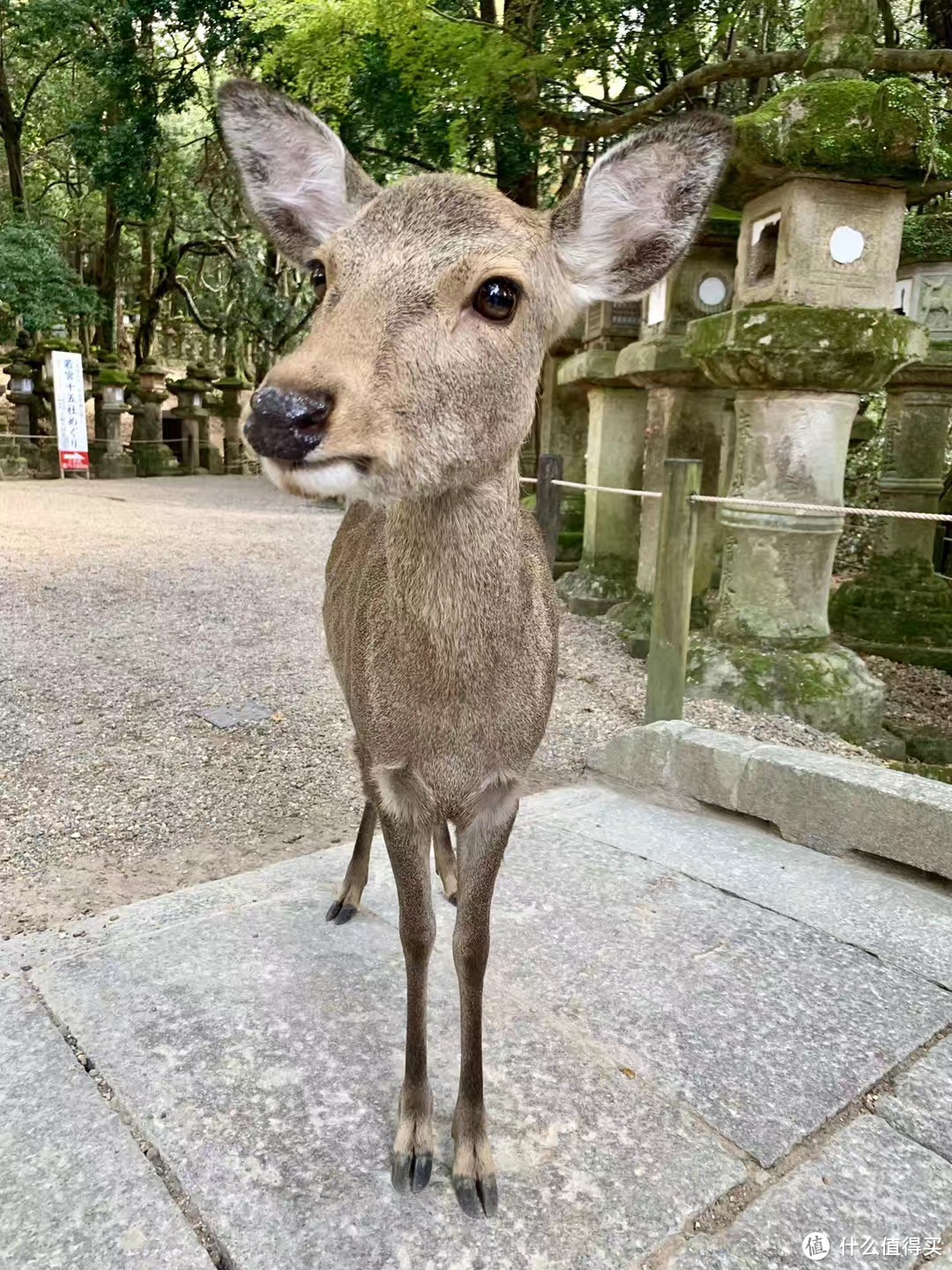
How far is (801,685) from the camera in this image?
175 inches

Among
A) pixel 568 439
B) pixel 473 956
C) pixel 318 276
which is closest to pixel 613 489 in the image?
pixel 318 276

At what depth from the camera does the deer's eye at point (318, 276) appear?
1629 mm

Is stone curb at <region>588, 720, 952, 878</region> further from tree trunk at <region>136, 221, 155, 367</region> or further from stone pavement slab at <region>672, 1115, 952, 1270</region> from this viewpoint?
tree trunk at <region>136, 221, 155, 367</region>

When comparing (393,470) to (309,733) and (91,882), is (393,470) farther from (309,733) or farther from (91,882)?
(309,733)

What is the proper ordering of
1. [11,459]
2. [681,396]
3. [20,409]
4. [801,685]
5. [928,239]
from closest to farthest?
[801,685], [681,396], [928,239], [11,459], [20,409]

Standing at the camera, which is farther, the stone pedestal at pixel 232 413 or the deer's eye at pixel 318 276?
the stone pedestal at pixel 232 413

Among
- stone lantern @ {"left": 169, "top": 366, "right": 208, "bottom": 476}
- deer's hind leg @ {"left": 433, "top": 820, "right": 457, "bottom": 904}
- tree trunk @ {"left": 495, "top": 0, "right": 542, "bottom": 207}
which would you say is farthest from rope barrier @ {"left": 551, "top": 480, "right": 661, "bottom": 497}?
stone lantern @ {"left": 169, "top": 366, "right": 208, "bottom": 476}

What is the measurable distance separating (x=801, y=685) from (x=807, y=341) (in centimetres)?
163

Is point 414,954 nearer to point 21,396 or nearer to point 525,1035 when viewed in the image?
point 525,1035

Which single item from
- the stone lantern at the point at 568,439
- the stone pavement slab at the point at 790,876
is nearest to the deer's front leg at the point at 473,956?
the stone pavement slab at the point at 790,876

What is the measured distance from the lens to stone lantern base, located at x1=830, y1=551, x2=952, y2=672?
24.4ft

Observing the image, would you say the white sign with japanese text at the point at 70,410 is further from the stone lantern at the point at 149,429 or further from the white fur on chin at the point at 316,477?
the white fur on chin at the point at 316,477

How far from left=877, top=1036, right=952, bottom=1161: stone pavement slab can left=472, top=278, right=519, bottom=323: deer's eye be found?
1.74 meters

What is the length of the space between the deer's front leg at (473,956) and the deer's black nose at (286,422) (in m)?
0.84
